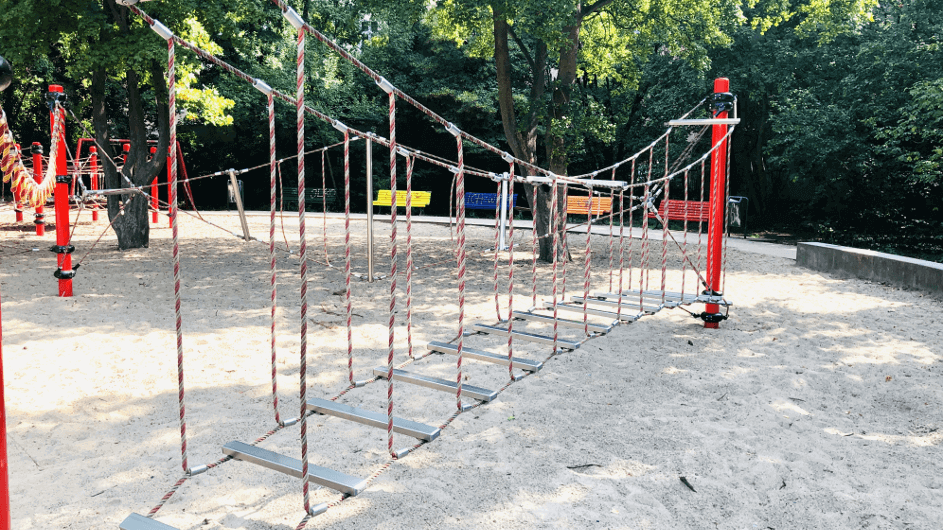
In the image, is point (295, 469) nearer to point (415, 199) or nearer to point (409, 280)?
point (409, 280)

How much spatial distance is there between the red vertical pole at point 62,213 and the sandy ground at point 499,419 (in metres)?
0.22

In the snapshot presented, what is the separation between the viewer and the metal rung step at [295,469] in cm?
278

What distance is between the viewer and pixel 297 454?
3512 mm

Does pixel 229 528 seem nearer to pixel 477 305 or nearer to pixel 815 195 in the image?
pixel 477 305

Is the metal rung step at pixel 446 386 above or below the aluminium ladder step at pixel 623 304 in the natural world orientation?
below

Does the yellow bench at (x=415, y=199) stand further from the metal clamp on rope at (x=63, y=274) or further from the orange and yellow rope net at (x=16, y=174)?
the orange and yellow rope net at (x=16, y=174)

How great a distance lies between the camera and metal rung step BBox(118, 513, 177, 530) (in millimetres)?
2516

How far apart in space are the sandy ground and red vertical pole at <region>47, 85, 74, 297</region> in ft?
0.73

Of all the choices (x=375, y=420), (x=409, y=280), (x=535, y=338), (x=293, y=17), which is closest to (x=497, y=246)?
(x=535, y=338)

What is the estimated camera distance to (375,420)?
3338mm

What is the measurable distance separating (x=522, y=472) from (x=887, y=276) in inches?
317

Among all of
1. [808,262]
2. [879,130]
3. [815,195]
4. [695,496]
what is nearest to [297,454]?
[695,496]

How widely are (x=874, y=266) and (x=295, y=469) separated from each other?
9.22 m

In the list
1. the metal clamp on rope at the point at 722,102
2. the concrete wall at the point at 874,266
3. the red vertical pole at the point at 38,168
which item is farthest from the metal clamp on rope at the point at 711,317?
the red vertical pole at the point at 38,168
